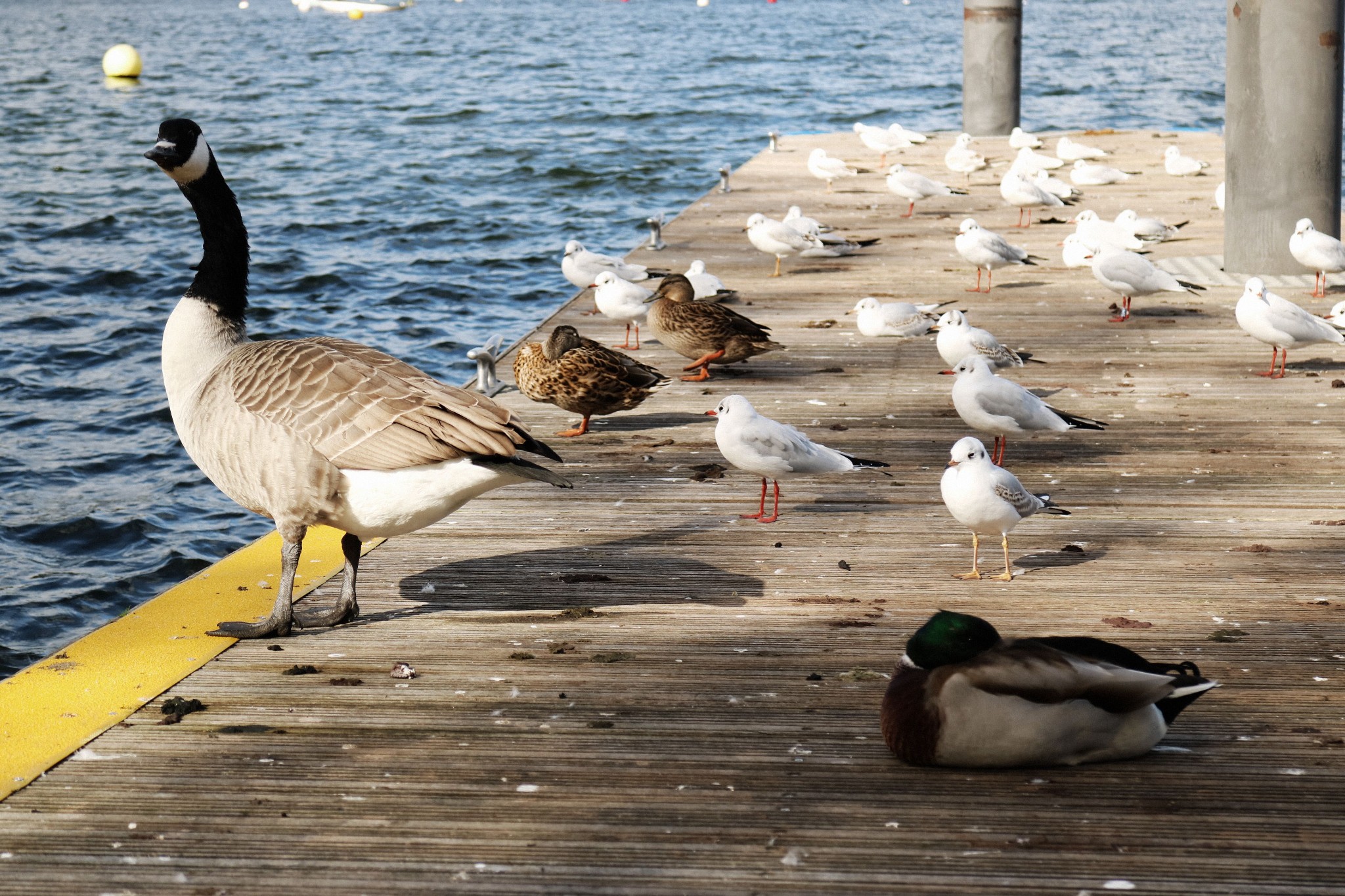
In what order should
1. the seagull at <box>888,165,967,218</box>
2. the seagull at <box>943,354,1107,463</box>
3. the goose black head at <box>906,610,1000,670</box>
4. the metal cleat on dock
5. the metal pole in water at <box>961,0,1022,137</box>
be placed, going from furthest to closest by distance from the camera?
the metal pole in water at <box>961,0,1022,137</box> < the seagull at <box>888,165,967,218</box> < the metal cleat on dock < the seagull at <box>943,354,1107,463</box> < the goose black head at <box>906,610,1000,670</box>

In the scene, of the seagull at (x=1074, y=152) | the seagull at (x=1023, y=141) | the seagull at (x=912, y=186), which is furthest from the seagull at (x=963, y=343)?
the seagull at (x=1023, y=141)

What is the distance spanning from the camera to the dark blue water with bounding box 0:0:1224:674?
12258 millimetres

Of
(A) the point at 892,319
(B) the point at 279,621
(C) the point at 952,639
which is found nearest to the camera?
(C) the point at 952,639

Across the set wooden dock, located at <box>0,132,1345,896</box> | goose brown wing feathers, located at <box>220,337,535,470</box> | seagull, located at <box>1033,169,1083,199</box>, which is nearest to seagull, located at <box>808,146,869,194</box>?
seagull, located at <box>1033,169,1083,199</box>

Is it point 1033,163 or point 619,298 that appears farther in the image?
point 1033,163

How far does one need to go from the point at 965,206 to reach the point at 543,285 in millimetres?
6208

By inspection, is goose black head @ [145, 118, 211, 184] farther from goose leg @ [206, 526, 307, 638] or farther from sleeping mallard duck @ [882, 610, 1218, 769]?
sleeping mallard duck @ [882, 610, 1218, 769]

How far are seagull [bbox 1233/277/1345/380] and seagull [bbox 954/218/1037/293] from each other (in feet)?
10.6

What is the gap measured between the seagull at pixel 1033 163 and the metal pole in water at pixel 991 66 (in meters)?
5.25

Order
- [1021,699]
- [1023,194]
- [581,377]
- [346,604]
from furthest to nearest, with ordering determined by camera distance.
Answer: [1023,194]
[581,377]
[346,604]
[1021,699]

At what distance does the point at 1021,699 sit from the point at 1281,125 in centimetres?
998

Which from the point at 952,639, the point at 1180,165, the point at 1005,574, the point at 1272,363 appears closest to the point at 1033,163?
the point at 1180,165

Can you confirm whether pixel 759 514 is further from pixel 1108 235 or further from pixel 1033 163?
pixel 1033 163

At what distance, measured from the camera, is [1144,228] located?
15062 mm
